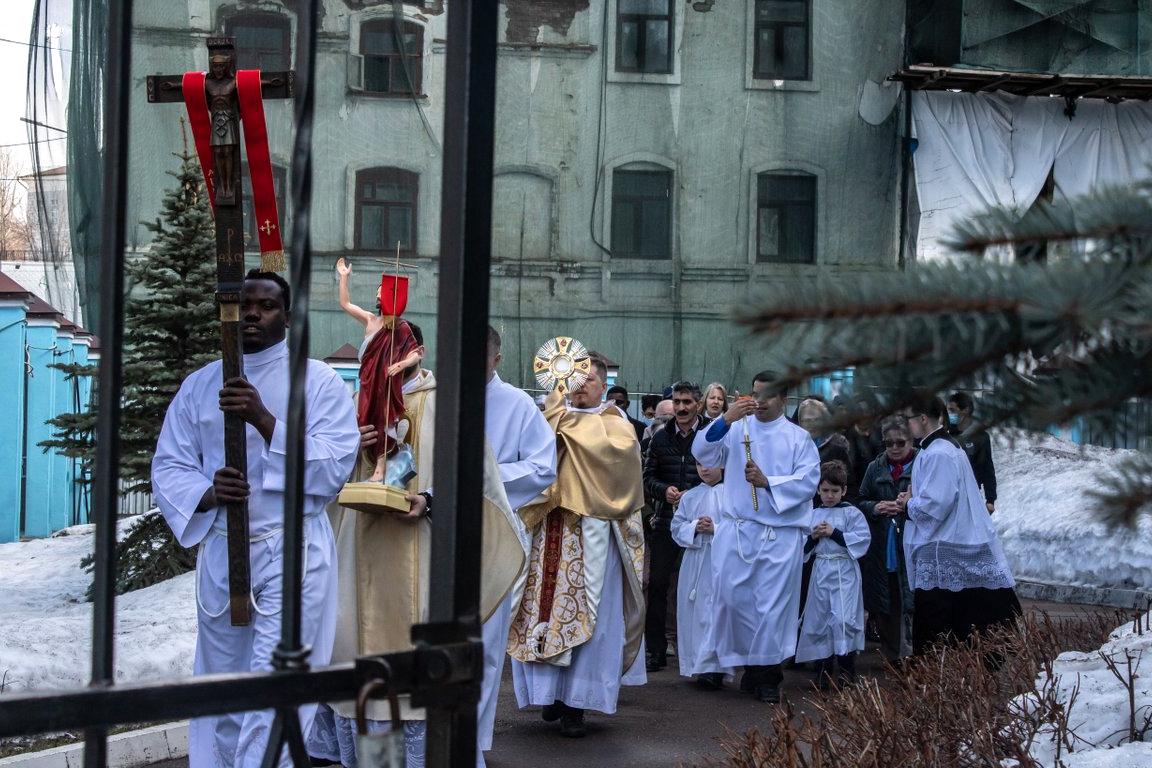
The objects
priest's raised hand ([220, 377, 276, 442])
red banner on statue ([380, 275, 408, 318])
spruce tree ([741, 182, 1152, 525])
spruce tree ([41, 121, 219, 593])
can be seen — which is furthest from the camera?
spruce tree ([41, 121, 219, 593])

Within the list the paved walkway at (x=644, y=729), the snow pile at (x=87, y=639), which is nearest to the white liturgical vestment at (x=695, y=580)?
the paved walkway at (x=644, y=729)

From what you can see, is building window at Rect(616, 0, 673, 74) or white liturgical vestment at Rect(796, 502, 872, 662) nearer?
white liturgical vestment at Rect(796, 502, 872, 662)

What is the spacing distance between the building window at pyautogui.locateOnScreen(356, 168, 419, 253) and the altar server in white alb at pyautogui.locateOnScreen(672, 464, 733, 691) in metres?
12.2

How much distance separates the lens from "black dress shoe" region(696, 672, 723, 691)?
10211 millimetres

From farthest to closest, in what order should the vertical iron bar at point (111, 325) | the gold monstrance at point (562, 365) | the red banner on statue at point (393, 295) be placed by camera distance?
the gold monstrance at point (562, 365) < the red banner on statue at point (393, 295) < the vertical iron bar at point (111, 325)

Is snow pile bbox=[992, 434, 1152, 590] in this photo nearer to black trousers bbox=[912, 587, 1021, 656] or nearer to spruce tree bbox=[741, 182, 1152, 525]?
black trousers bbox=[912, 587, 1021, 656]

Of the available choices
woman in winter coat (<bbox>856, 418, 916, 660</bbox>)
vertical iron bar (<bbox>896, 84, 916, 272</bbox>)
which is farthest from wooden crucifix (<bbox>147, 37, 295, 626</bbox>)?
vertical iron bar (<bbox>896, 84, 916, 272</bbox>)

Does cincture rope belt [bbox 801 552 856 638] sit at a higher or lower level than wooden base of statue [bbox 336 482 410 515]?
lower

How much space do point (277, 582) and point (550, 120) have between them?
1759 centimetres

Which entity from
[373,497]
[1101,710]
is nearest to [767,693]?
[373,497]

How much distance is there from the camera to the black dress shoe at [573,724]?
8.38 m

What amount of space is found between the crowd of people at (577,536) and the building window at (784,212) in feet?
31.5

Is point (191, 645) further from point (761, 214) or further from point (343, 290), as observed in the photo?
point (761, 214)

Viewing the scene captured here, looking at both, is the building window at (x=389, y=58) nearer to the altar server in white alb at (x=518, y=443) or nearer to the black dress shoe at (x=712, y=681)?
the black dress shoe at (x=712, y=681)
